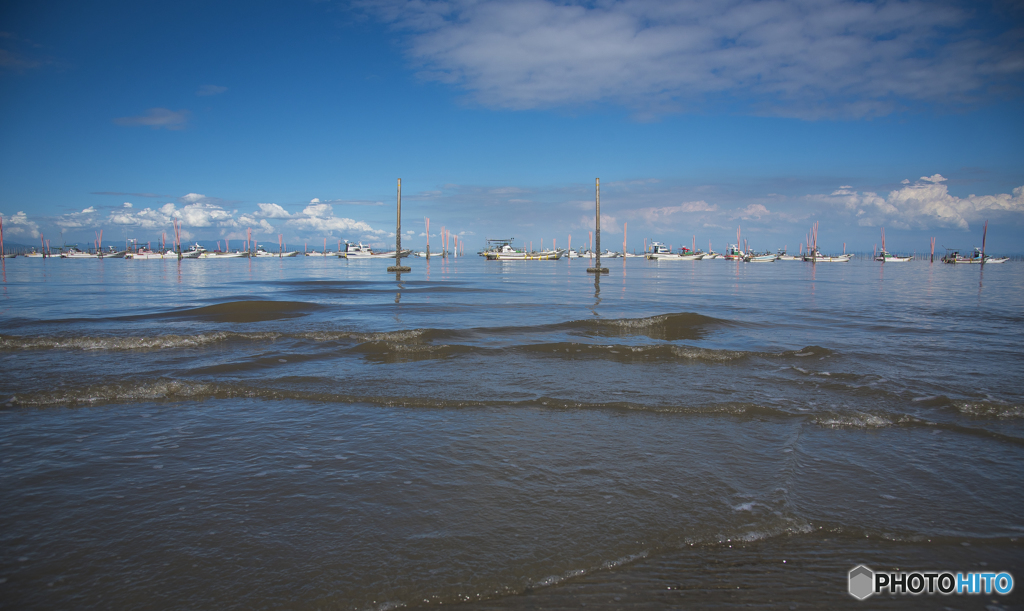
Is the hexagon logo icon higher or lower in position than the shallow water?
lower

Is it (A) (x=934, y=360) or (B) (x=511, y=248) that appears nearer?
Answer: (A) (x=934, y=360)

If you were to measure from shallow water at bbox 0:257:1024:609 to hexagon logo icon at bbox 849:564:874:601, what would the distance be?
0.06m

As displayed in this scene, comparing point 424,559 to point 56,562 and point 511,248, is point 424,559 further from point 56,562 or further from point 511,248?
point 511,248

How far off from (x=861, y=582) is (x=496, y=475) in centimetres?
242

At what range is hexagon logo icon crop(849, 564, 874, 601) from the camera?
8.84 feet

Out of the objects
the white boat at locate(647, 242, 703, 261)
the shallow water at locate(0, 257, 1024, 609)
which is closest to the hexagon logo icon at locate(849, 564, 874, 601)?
the shallow water at locate(0, 257, 1024, 609)

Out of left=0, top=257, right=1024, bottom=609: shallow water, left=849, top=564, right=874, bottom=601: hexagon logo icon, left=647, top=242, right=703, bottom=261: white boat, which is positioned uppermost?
left=647, top=242, right=703, bottom=261: white boat

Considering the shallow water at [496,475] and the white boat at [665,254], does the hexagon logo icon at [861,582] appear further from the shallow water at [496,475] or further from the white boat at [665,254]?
the white boat at [665,254]

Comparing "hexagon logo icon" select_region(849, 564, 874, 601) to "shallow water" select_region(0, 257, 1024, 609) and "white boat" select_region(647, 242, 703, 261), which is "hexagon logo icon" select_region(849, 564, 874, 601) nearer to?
"shallow water" select_region(0, 257, 1024, 609)

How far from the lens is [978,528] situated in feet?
10.6

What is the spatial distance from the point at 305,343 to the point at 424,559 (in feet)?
27.1

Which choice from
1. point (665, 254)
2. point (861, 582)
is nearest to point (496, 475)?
point (861, 582)

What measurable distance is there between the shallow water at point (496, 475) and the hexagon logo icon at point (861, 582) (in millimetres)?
55

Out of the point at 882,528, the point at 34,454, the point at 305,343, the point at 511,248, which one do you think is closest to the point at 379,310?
the point at 305,343
